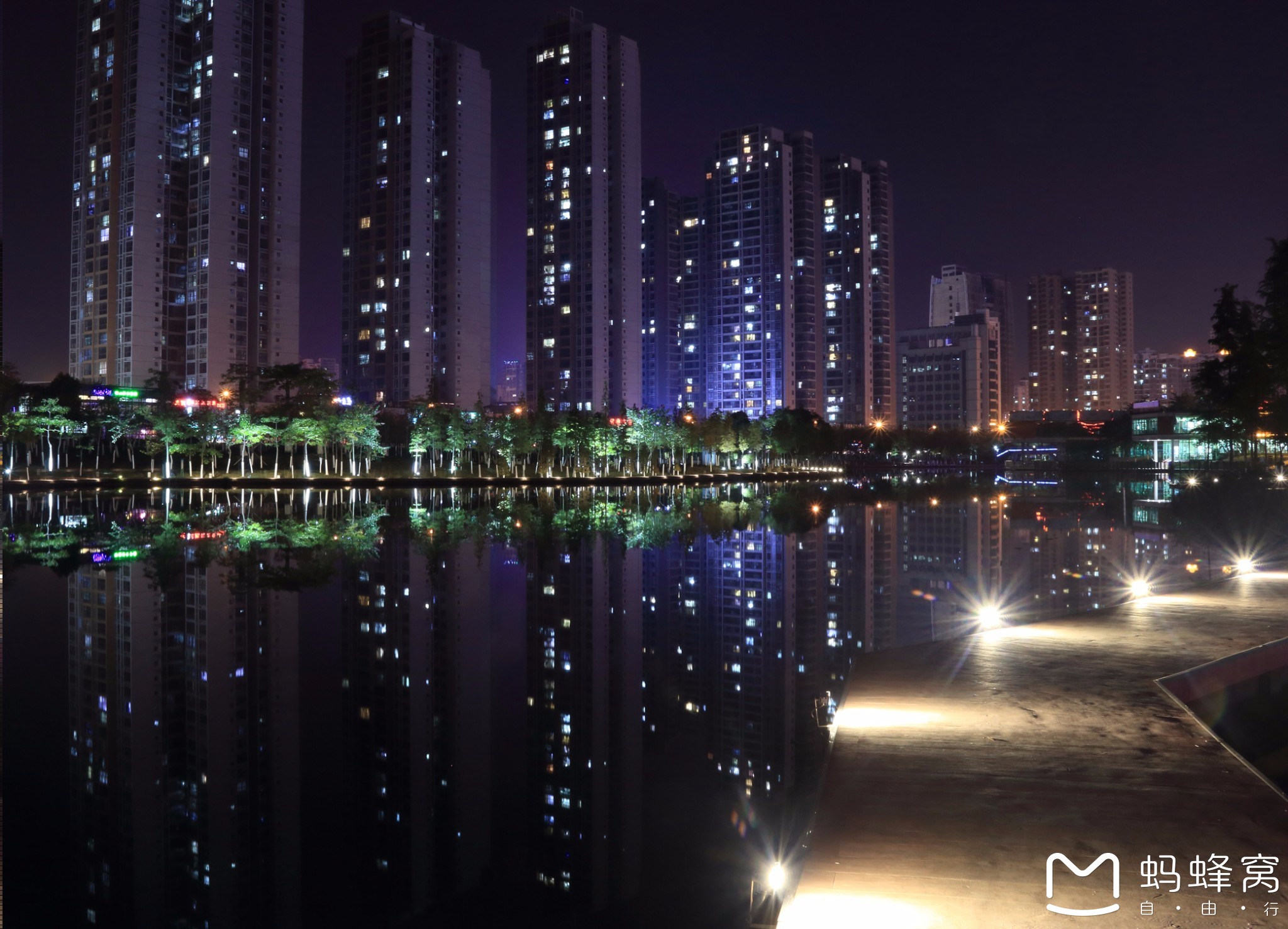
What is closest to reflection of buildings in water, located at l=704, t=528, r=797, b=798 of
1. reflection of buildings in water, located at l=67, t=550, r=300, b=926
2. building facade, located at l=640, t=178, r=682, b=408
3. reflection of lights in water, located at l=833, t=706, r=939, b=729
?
reflection of lights in water, located at l=833, t=706, r=939, b=729

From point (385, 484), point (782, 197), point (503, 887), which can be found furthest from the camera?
point (782, 197)

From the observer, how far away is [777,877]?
22.6ft

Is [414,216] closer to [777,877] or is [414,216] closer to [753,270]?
[753,270]

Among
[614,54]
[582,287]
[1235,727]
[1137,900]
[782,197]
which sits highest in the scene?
[614,54]

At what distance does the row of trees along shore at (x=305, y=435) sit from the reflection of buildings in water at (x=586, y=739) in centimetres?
5984

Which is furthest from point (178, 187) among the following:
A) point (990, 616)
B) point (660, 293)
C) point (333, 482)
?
point (990, 616)

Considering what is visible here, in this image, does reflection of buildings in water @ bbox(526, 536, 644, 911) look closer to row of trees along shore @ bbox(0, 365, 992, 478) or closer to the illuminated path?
the illuminated path

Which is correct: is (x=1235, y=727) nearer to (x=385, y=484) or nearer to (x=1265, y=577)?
(x=1265, y=577)

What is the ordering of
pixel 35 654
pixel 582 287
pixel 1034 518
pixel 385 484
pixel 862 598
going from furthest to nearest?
1. pixel 582 287
2. pixel 385 484
3. pixel 1034 518
4. pixel 862 598
5. pixel 35 654

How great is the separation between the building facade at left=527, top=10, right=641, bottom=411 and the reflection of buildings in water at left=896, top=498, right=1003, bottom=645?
8642cm

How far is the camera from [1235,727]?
38.6 ft

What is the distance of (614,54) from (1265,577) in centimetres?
12273

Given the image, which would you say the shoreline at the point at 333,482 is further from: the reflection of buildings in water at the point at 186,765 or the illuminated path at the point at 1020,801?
the illuminated path at the point at 1020,801

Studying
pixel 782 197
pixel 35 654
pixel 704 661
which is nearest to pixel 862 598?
pixel 704 661
